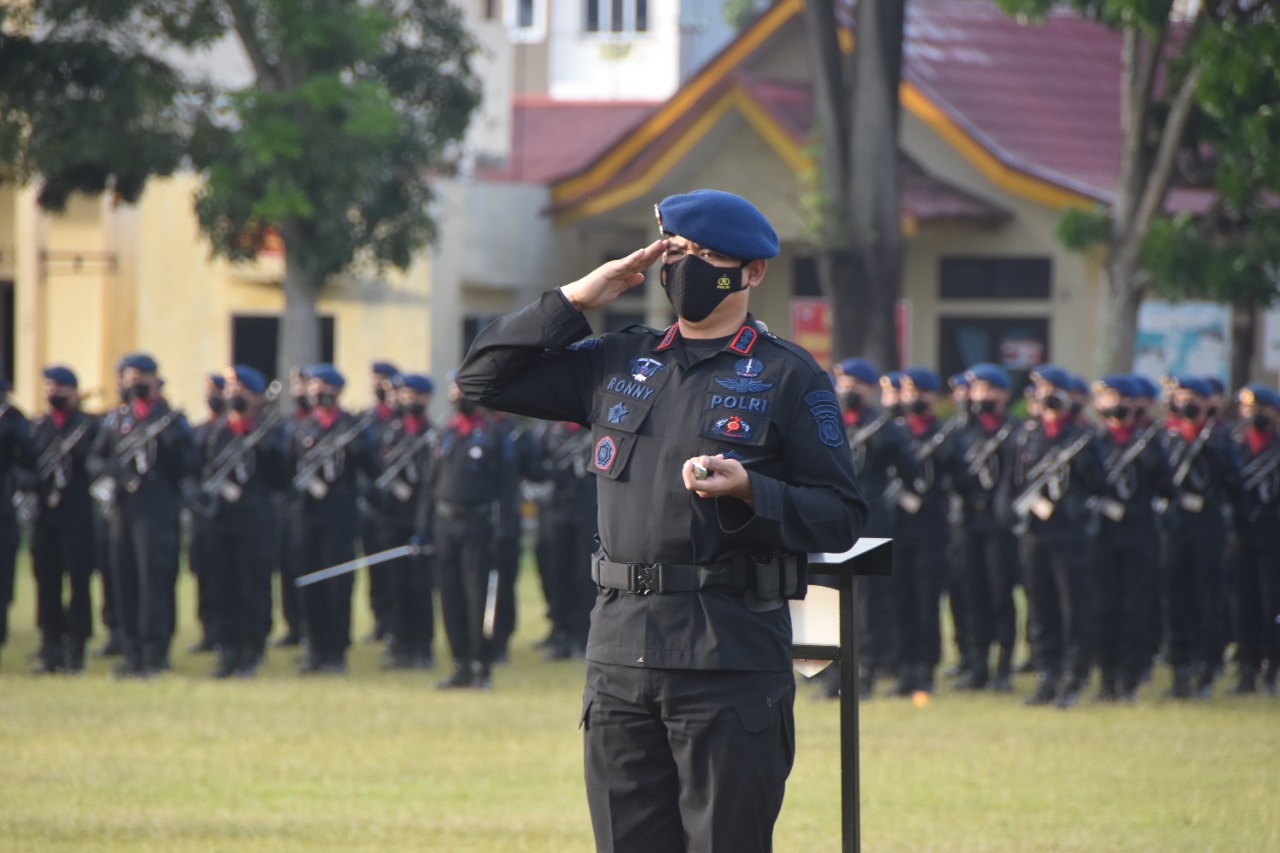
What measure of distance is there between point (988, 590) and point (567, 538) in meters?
3.74

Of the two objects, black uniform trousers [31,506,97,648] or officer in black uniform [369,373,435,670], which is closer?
black uniform trousers [31,506,97,648]

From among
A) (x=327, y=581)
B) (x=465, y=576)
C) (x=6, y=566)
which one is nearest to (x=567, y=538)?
(x=327, y=581)

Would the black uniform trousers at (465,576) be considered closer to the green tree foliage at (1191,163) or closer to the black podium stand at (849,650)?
the green tree foliage at (1191,163)

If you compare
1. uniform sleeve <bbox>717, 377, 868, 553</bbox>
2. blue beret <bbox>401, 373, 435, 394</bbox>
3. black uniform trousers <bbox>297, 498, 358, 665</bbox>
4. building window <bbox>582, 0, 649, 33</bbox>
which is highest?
building window <bbox>582, 0, 649, 33</bbox>

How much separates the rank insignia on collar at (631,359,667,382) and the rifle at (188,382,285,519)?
879 cm

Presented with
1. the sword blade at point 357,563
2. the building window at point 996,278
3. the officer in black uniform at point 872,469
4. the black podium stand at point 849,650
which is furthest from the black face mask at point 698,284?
the building window at point 996,278

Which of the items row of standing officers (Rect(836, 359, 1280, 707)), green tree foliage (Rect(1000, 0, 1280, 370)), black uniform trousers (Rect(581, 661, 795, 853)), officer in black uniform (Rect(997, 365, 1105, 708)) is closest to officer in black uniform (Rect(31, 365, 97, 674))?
row of standing officers (Rect(836, 359, 1280, 707))

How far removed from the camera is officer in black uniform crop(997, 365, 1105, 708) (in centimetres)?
1168

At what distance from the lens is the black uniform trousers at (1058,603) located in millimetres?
11695

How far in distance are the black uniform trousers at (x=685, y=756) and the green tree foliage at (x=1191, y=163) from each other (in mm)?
11508

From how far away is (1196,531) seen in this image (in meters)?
12.6

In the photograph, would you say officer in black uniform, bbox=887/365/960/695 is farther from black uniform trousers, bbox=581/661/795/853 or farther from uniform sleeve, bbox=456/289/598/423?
black uniform trousers, bbox=581/661/795/853

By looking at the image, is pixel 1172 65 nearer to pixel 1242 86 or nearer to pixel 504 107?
pixel 1242 86

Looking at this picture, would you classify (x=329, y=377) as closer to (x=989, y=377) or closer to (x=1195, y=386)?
(x=989, y=377)
